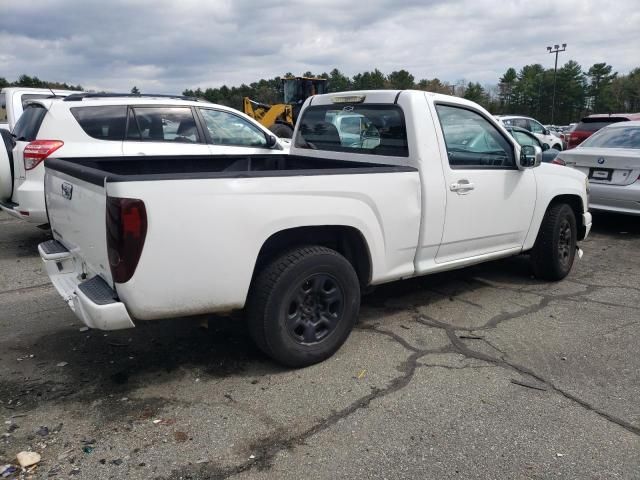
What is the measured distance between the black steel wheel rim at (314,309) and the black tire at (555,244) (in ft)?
9.17

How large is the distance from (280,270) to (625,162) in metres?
6.38

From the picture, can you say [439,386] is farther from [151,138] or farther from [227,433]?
[151,138]

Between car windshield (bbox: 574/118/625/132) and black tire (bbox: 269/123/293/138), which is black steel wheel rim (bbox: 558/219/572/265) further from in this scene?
black tire (bbox: 269/123/293/138)

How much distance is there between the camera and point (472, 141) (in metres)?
4.68

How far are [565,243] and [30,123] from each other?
6410 mm

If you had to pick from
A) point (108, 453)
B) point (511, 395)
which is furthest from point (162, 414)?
point (511, 395)

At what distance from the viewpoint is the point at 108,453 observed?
2.69 metres

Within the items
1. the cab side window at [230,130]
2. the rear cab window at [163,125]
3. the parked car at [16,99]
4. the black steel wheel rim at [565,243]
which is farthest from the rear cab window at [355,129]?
the parked car at [16,99]

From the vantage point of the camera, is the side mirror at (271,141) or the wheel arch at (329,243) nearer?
the wheel arch at (329,243)

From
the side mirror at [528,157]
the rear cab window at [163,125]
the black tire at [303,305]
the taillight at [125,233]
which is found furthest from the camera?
the rear cab window at [163,125]

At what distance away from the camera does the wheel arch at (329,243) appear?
3.48m

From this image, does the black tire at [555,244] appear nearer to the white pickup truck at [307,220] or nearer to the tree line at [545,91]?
the white pickup truck at [307,220]

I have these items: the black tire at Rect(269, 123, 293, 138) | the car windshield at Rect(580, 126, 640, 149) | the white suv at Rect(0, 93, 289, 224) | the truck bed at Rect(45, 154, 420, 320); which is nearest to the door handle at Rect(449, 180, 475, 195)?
the truck bed at Rect(45, 154, 420, 320)

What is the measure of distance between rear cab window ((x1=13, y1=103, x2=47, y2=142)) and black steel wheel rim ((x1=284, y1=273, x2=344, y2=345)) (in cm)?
450
